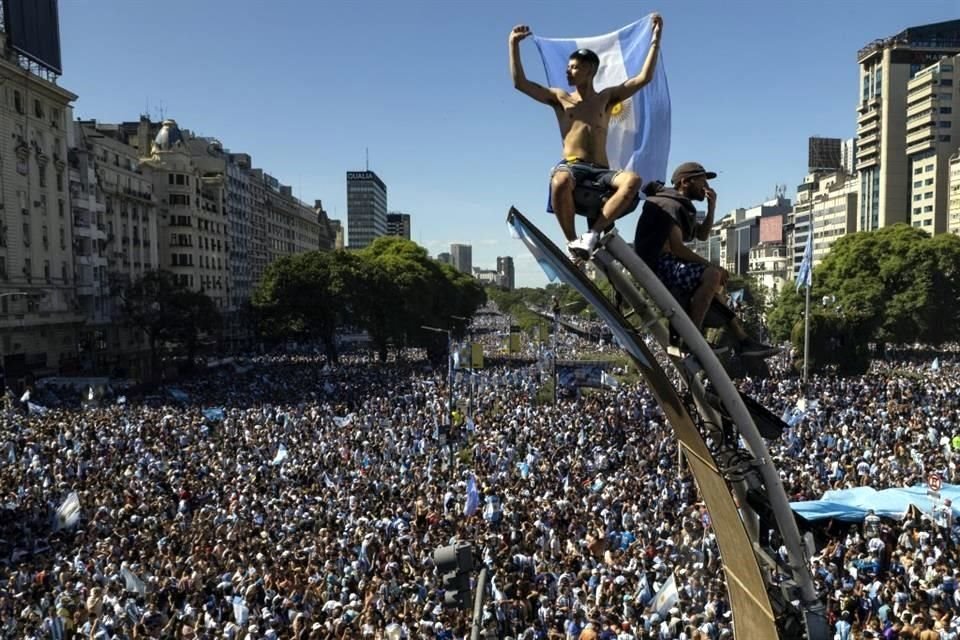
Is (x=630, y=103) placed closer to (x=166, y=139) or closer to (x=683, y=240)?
(x=683, y=240)

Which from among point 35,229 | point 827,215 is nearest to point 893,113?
point 827,215

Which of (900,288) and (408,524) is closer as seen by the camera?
(408,524)

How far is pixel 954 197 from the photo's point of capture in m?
93.1

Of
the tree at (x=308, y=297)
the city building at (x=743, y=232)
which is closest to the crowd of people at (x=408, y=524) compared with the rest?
the tree at (x=308, y=297)

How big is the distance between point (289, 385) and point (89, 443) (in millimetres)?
18180

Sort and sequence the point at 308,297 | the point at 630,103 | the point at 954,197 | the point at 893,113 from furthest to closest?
1. the point at 893,113
2. the point at 954,197
3. the point at 308,297
4. the point at 630,103

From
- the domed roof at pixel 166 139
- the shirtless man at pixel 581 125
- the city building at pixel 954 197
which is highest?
the domed roof at pixel 166 139

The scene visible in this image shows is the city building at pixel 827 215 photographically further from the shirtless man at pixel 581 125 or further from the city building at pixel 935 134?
the shirtless man at pixel 581 125

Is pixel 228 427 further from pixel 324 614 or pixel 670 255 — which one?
pixel 670 255

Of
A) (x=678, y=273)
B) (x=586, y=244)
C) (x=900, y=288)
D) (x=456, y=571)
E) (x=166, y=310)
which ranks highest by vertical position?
(x=586, y=244)

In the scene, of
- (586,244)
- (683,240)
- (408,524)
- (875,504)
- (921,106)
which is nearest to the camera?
(586,244)

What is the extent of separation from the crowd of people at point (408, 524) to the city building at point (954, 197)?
72010 millimetres

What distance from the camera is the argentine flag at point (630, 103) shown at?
6629 millimetres

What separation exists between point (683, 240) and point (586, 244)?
112 cm
